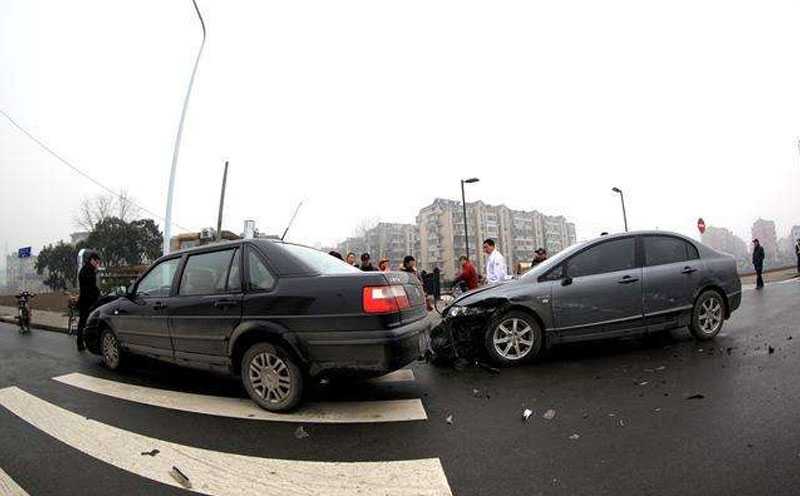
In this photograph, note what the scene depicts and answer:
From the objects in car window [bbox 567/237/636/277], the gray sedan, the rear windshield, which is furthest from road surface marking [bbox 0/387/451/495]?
car window [bbox 567/237/636/277]

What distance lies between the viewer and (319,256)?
4566 mm

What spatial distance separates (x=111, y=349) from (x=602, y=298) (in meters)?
6.62

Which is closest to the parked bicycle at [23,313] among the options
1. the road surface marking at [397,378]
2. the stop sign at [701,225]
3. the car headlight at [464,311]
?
the road surface marking at [397,378]

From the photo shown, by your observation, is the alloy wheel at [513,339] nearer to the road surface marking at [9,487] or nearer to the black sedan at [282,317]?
the black sedan at [282,317]

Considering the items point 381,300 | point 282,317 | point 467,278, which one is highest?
point 467,278

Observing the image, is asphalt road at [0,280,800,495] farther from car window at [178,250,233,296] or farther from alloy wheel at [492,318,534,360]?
car window at [178,250,233,296]

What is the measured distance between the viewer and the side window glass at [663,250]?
18.6 ft

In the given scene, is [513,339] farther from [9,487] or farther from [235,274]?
[9,487]

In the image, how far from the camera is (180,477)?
8.85 ft

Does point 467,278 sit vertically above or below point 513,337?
above

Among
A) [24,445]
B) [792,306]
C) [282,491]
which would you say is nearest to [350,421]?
[282,491]

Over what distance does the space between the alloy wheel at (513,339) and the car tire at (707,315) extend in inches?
95.0

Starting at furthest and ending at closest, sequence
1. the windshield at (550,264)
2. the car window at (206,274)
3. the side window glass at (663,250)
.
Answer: the side window glass at (663,250)
the windshield at (550,264)
the car window at (206,274)

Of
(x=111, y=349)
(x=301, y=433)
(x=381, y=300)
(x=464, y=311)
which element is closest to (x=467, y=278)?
(x=464, y=311)
